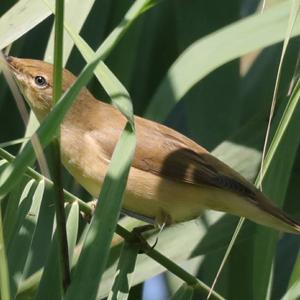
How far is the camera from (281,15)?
1.64 m

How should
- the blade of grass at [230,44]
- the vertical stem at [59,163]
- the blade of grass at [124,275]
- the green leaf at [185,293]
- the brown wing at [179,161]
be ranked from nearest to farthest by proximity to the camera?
1. the vertical stem at [59,163]
2. the blade of grass at [124,275]
3. the green leaf at [185,293]
4. the blade of grass at [230,44]
5. the brown wing at [179,161]

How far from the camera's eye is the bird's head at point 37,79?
205 centimetres

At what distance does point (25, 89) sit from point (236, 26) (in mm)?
699

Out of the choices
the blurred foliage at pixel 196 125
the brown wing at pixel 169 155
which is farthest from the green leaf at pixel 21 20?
the brown wing at pixel 169 155

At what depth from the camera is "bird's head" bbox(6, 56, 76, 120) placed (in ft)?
6.72

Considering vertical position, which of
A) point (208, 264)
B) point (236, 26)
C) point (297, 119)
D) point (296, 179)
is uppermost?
point (236, 26)

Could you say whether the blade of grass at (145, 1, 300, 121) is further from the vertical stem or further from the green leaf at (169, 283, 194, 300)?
the vertical stem

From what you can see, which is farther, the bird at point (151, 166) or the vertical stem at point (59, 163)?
the bird at point (151, 166)

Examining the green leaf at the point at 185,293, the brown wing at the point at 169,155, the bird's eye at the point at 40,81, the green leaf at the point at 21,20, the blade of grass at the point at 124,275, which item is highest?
the green leaf at the point at 21,20

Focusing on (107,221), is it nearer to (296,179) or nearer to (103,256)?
(103,256)

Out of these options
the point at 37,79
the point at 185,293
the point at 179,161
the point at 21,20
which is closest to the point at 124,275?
the point at 185,293

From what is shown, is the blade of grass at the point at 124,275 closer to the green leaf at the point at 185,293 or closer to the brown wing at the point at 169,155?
the green leaf at the point at 185,293

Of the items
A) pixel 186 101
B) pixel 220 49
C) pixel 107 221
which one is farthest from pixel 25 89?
pixel 107 221

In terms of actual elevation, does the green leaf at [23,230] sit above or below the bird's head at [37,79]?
below
